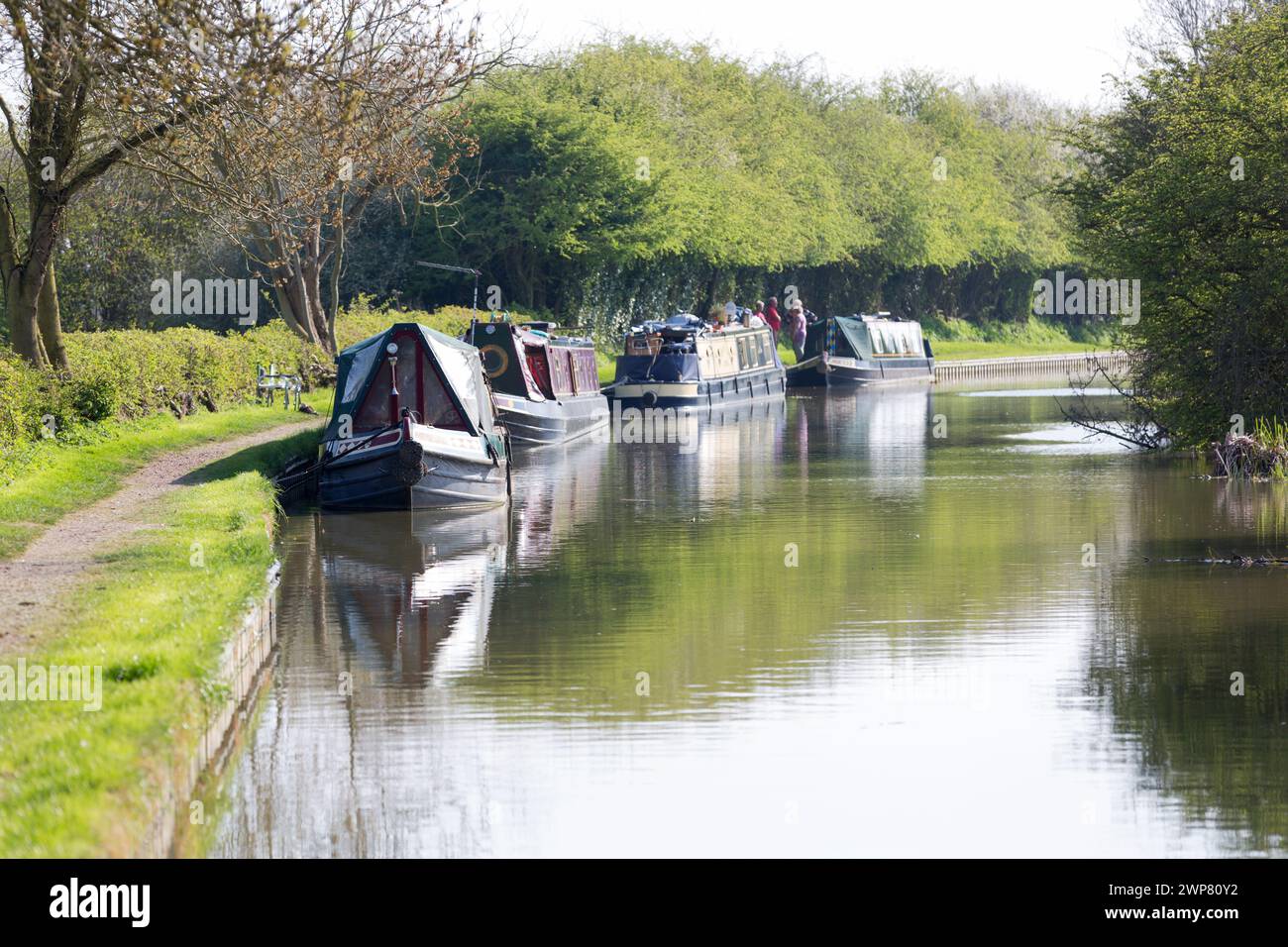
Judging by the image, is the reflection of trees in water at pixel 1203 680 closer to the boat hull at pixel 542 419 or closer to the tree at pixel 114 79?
the tree at pixel 114 79

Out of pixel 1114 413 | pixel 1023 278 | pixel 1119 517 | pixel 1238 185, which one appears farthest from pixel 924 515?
pixel 1023 278

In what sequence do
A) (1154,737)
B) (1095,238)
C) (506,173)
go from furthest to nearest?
(506,173) < (1095,238) < (1154,737)

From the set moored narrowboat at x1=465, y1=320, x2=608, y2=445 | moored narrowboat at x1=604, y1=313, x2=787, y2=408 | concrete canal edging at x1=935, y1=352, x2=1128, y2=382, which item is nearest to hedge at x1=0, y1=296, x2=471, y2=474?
moored narrowboat at x1=465, y1=320, x2=608, y2=445

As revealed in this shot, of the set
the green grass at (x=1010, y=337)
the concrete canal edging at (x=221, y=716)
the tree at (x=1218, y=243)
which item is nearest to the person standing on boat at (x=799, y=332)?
the green grass at (x=1010, y=337)

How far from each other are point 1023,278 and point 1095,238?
61235 mm

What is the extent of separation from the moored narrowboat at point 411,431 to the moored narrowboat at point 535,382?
21.7 ft

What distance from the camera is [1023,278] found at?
292 ft

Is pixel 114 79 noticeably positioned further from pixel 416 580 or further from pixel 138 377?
pixel 138 377

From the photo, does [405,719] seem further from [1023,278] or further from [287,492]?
[1023,278]

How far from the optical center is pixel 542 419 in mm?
31406

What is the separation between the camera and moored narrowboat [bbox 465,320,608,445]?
102ft

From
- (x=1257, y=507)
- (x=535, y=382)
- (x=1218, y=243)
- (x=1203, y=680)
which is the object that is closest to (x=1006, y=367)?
(x=535, y=382)

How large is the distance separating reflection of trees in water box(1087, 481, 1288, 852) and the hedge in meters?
11.1

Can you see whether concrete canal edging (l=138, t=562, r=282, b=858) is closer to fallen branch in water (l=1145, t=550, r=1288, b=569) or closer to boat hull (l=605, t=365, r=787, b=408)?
fallen branch in water (l=1145, t=550, r=1288, b=569)
